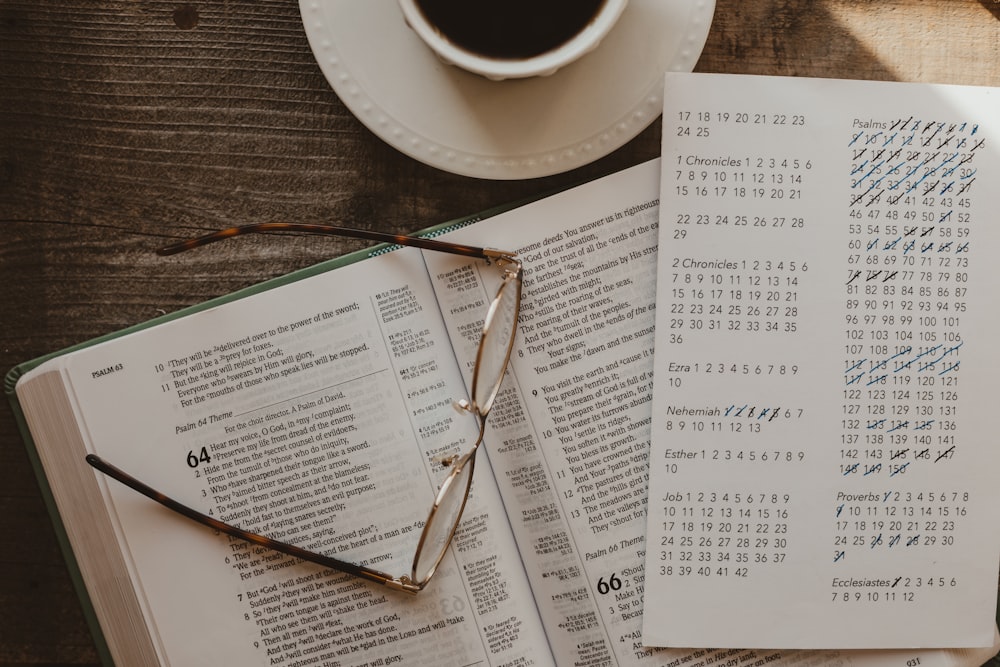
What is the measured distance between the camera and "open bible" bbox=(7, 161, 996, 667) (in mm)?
622

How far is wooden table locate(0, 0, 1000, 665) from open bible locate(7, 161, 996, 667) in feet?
0.13

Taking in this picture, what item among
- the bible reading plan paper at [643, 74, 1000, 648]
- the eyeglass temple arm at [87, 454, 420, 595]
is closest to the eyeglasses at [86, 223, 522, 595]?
the eyeglass temple arm at [87, 454, 420, 595]

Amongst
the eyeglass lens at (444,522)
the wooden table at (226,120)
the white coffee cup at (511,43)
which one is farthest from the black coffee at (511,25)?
the eyeglass lens at (444,522)

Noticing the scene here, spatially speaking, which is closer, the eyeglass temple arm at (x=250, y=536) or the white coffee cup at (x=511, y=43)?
the white coffee cup at (x=511, y=43)

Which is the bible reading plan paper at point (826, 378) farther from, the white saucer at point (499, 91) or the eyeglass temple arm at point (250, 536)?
the eyeglass temple arm at point (250, 536)

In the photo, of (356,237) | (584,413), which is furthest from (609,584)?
(356,237)

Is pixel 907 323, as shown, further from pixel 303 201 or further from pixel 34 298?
pixel 34 298

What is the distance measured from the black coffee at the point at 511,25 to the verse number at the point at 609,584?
407 millimetres

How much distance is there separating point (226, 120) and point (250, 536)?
34 centimetres

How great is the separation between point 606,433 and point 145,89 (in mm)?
475

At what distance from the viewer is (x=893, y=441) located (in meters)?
0.62

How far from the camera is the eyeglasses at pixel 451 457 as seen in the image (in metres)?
0.61

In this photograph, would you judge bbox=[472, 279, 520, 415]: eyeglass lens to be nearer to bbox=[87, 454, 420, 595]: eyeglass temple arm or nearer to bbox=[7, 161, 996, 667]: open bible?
bbox=[7, 161, 996, 667]: open bible

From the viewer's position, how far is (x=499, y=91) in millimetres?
572
